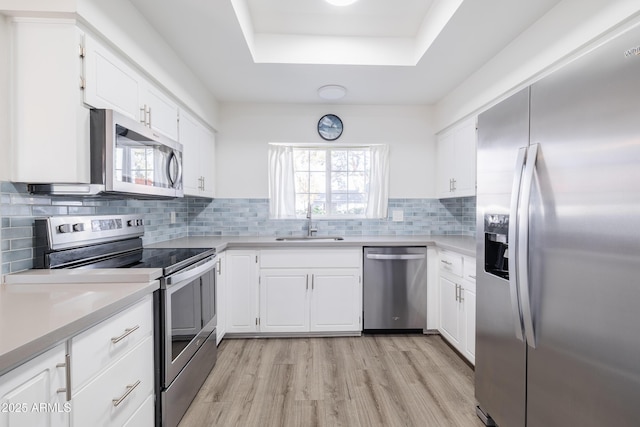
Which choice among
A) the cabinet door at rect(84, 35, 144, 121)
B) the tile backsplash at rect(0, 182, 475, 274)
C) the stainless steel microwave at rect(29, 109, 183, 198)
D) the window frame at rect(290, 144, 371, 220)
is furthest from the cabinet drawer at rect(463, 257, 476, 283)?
the cabinet door at rect(84, 35, 144, 121)

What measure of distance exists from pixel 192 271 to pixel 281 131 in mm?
1981

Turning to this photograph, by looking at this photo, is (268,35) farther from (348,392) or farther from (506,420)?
(506,420)

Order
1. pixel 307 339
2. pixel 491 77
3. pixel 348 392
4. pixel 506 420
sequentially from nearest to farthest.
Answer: pixel 506 420
pixel 348 392
pixel 491 77
pixel 307 339

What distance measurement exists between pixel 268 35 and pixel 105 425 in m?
2.53

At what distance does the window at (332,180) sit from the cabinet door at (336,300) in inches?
32.3

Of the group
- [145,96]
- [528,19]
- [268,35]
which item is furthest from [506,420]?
[268,35]

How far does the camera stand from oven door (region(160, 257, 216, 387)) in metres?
1.52

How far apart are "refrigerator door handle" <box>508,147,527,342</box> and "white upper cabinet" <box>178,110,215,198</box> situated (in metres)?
2.25

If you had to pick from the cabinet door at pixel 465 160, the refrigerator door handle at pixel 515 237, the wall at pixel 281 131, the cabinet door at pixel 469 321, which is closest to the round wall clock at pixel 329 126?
the wall at pixel 281 131

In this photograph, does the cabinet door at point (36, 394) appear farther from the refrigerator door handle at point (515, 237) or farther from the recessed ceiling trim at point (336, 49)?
the recessed ceiling trim at point (336, 49)

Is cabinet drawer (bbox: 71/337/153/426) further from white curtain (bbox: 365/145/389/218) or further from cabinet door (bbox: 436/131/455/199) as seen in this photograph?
cabinet door (bbox: 436/131/455/199)

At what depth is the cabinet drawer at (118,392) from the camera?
0.98m

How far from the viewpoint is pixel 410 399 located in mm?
1918

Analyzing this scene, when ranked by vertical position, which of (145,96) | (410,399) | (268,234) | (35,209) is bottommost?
(410,399)
